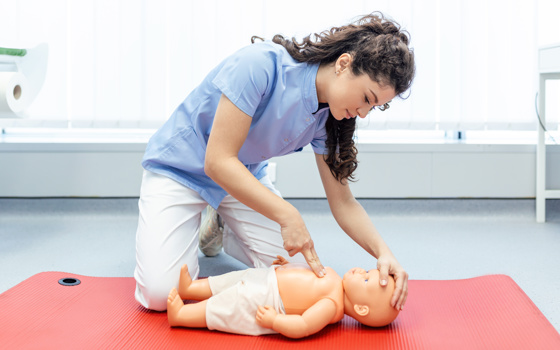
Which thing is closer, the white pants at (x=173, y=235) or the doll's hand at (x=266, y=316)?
the doll's hand at (x=266, y=316)

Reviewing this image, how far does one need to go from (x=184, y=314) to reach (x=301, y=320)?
27 cm

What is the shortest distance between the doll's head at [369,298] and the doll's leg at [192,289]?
0.34 meters

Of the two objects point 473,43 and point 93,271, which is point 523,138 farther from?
point 93,271

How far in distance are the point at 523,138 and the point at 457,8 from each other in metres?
0.75

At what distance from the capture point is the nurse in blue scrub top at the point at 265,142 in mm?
1277

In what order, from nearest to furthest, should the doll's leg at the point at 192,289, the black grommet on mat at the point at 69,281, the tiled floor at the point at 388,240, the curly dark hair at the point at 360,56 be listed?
the curly dark hair at the point at 360,56
the doll's leg at the point at 192,289
the black grommet on mat at the point at 69,281
the tiled floor at the point at 388,240

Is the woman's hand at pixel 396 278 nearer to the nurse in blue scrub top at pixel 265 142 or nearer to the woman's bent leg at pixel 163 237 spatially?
the nurse in blue scrub top at pixel 265 142

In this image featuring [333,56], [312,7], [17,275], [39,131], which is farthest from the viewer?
[39,131]

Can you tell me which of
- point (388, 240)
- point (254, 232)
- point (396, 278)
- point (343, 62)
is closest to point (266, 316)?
point (396, 278)

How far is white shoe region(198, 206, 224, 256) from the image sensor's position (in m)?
1.93

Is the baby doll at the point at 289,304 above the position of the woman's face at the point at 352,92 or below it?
below

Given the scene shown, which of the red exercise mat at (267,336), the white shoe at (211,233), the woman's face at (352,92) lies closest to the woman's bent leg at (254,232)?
the white shoe at (211,233)

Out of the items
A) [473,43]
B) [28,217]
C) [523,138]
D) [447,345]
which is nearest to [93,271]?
[28,217]

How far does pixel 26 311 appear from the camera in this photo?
1.40 metres
